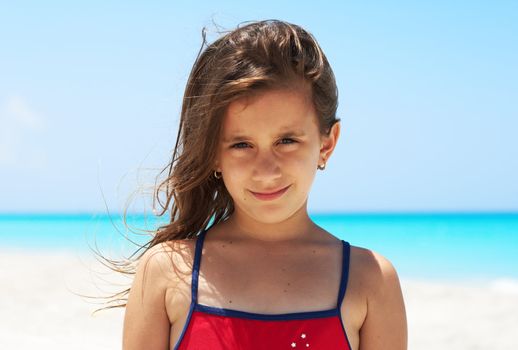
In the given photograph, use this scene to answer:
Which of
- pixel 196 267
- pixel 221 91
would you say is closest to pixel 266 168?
pixel 221 91

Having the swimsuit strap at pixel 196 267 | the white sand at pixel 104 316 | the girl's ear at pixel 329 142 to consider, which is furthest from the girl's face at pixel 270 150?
the white sand at pixel 104 316

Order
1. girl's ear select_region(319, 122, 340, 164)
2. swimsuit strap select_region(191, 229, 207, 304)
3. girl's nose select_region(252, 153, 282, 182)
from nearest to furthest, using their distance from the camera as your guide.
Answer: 1. girl's nose select_region(252, 153, 282, 182)
2. swimsuit strap select_region(191, 229, 207, 304)
3. girl's ear select_region(319, 122, 340, 164)

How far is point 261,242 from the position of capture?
2.75 m

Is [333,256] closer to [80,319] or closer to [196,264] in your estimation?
[196,264]

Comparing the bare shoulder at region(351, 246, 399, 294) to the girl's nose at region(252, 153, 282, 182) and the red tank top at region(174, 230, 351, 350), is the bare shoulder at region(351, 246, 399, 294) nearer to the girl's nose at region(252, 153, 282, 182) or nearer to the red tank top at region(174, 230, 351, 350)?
the red tank top at region(174, 230, 351, 350)

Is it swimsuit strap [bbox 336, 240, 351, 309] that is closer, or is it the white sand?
swimsuit strap [bbox 336, 240, 351, 309]

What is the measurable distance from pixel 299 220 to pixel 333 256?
0.58 feet

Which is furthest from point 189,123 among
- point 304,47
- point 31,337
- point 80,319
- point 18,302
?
point 18,302

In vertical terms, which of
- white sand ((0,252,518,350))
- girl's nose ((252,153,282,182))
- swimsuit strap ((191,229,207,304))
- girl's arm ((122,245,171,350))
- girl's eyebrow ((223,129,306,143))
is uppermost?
girl's eyebrow ((223,129,306,143))

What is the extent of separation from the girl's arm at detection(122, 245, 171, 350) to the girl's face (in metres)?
0.38

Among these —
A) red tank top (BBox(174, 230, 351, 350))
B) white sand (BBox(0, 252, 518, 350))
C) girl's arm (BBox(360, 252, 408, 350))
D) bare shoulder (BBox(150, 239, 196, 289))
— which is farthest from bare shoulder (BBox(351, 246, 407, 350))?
white sand (BBox(0, 252, 518, 350))

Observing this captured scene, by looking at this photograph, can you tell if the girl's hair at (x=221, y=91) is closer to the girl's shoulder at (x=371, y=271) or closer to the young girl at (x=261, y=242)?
the young girl at (x=261, y=242)

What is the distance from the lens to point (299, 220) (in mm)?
2756

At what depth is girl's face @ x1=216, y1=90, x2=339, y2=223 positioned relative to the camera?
2.49 meters
